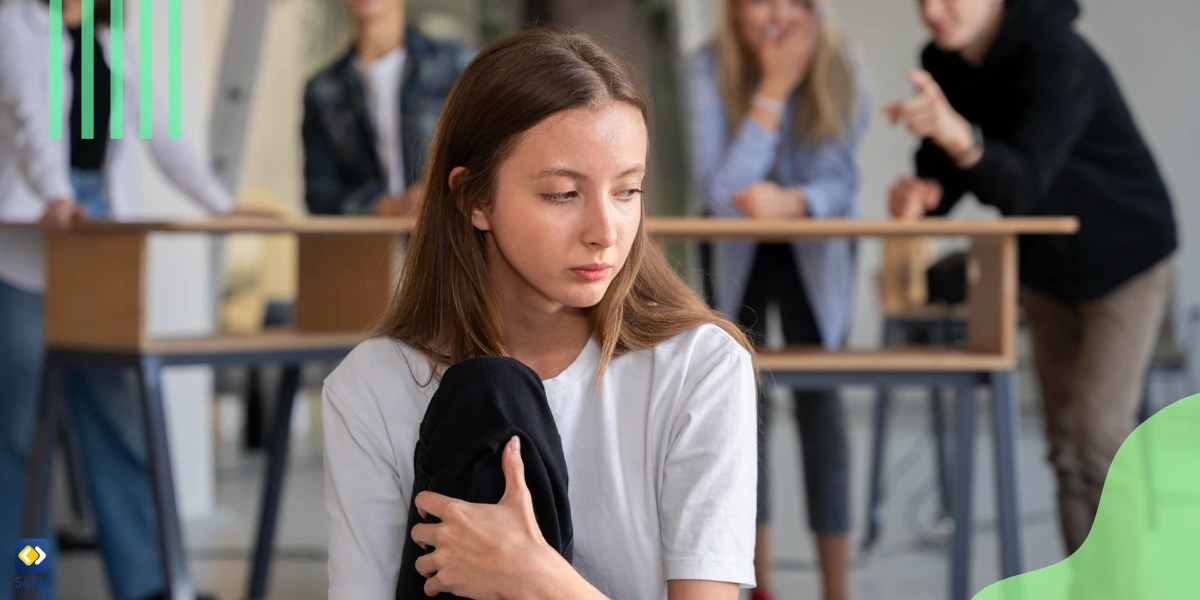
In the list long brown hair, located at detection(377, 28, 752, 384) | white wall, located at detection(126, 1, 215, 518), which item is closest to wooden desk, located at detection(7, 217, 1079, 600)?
long brown hair, located at detection(377, 28, 752, 384)

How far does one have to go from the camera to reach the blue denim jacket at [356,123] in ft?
8.03

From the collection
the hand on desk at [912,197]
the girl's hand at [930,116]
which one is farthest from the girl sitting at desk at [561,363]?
the hand on desk at [912,197]

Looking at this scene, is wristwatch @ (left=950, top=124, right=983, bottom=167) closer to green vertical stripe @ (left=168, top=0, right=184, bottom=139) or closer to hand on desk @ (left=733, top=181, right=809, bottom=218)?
hand on desk @ (left=733, top=181, right=809, bottom=218)

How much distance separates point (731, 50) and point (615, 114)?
132cm

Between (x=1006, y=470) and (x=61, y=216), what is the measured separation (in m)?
1.61

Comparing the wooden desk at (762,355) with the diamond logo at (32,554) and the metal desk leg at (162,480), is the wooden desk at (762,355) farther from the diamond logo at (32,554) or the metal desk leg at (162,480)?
the diamond logo at (32,554)

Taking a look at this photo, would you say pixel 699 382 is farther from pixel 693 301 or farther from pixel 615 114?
pixel 615 114

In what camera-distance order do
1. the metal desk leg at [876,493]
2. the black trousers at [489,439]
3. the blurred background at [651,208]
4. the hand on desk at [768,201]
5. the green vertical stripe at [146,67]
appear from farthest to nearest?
the metal desk leg at [876,493]
the blurred background at [651,208]
the green vertical stripe at [146,67]
the hand on desk at [768,201]
the black trousers at [489,439]

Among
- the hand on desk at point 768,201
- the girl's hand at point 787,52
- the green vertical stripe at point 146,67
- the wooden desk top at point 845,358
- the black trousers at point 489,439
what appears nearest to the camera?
the black trousers at point 489,439

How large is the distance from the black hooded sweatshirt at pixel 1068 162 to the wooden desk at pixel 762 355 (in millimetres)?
72

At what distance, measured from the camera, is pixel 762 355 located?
71.8 inches

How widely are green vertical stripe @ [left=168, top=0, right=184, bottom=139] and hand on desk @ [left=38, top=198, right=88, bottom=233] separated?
520 millimetres

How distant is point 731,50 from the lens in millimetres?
2182

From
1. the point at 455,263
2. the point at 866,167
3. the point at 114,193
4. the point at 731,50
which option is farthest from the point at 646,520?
the point at 866,167
